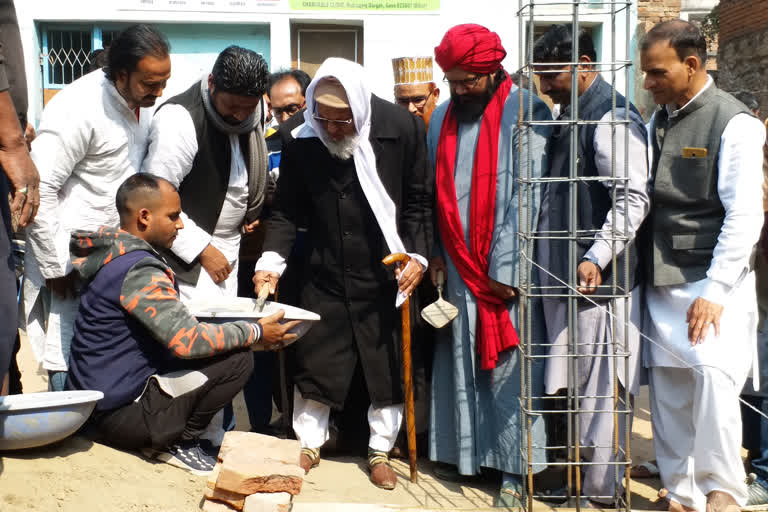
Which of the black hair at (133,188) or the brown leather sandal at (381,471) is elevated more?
the black hair at (133,188)

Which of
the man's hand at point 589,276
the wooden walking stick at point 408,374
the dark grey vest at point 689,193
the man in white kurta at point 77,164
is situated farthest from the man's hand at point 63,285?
the dark grey vest at point 689,193

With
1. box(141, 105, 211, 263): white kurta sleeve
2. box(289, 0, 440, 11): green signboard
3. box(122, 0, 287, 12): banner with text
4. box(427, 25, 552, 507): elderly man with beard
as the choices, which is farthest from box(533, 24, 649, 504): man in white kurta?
box(122, 0, 287, 12): banner with text

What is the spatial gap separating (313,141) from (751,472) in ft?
9.13

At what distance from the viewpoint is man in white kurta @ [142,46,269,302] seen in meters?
3.89

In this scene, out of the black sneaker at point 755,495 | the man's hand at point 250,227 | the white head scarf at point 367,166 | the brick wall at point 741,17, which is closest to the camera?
the black sneaker at point 755,495

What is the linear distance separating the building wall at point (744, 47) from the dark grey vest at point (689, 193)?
8.44 metres

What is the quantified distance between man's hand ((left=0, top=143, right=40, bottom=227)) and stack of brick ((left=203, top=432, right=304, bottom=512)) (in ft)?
4.10

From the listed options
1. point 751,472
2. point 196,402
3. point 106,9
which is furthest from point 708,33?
point 196,402

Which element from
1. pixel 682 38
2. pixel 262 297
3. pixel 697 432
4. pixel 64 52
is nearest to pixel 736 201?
pixel 682 38

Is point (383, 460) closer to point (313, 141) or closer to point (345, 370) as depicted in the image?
point (345, 370)

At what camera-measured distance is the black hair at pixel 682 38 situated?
Result: 3.45m

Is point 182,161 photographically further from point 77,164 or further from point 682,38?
point 682,38

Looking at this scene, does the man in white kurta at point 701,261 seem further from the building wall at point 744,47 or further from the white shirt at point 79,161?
the building wall at point 744,47

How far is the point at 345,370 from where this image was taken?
4211 mm
